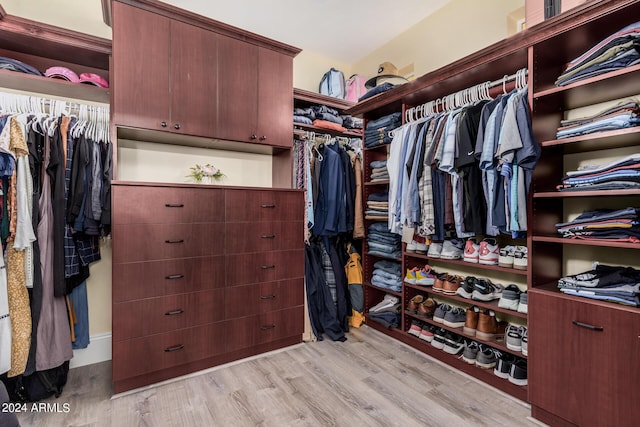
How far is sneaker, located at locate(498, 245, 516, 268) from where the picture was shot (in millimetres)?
1878

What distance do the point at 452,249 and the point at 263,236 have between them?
4.34 feet

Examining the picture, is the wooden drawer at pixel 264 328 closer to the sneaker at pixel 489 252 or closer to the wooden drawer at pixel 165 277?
the wooden drawer at pixel 165 277

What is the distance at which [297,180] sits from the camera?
2705mm

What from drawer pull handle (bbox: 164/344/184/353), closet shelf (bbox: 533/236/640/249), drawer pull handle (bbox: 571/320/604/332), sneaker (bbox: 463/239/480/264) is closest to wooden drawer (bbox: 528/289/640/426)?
drawer pull handle (bbox: 571/320/604/332)

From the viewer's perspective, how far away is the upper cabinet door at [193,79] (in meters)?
2.05

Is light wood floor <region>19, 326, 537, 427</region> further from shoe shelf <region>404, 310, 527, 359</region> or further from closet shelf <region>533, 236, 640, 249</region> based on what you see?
closet shelf <region>533, 236, 640, 249</region>

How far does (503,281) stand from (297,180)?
1704mm

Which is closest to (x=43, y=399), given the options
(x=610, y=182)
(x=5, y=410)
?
(x=5, y=410)

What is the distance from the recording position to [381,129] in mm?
2715

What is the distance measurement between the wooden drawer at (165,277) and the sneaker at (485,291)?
1.65m

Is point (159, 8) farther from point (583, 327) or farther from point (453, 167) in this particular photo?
point (583, 327)

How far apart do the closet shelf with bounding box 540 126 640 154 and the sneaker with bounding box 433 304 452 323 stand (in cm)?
123

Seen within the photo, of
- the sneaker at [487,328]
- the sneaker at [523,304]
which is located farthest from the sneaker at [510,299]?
the sneaker at [487,328]

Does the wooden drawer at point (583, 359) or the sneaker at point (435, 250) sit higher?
the sneaker at point (435, 250)
